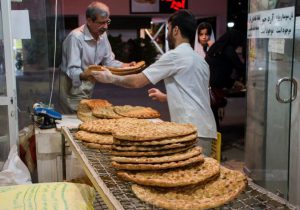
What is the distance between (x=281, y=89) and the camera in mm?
3273

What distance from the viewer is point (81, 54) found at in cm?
312

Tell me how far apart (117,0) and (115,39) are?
1622mm

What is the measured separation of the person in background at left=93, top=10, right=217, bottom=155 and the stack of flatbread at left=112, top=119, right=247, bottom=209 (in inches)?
38.9

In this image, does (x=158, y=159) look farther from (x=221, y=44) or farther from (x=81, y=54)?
(x=221, y=44)

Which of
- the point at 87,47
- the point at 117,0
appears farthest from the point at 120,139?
the point at 117,0

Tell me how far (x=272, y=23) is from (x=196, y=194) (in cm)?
227

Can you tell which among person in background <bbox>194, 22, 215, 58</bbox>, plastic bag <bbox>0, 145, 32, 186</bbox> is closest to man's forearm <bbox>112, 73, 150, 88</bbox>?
plastic bag <bbox>0, 145, 32, 186</bbox>

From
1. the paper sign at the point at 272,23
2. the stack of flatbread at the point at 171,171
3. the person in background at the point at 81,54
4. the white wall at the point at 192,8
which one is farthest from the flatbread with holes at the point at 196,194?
the white wall at the point at 192,8

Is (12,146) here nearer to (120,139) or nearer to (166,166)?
(120,139)

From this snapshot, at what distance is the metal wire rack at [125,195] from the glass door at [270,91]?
1849 mm

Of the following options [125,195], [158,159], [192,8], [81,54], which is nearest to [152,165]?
[158,159]

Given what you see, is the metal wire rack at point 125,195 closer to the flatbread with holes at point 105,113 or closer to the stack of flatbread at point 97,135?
the stack of flatbread at point 97,135

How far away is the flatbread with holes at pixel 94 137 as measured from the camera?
1.78 meters

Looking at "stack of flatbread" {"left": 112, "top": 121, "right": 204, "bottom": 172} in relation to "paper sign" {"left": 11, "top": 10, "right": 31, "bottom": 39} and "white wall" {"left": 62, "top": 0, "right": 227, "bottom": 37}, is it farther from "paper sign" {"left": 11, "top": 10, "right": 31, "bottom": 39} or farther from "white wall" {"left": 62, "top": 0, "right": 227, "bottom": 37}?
"white wall" {"left": 62, "top": 0, "right": 227, "bottom": 37}
